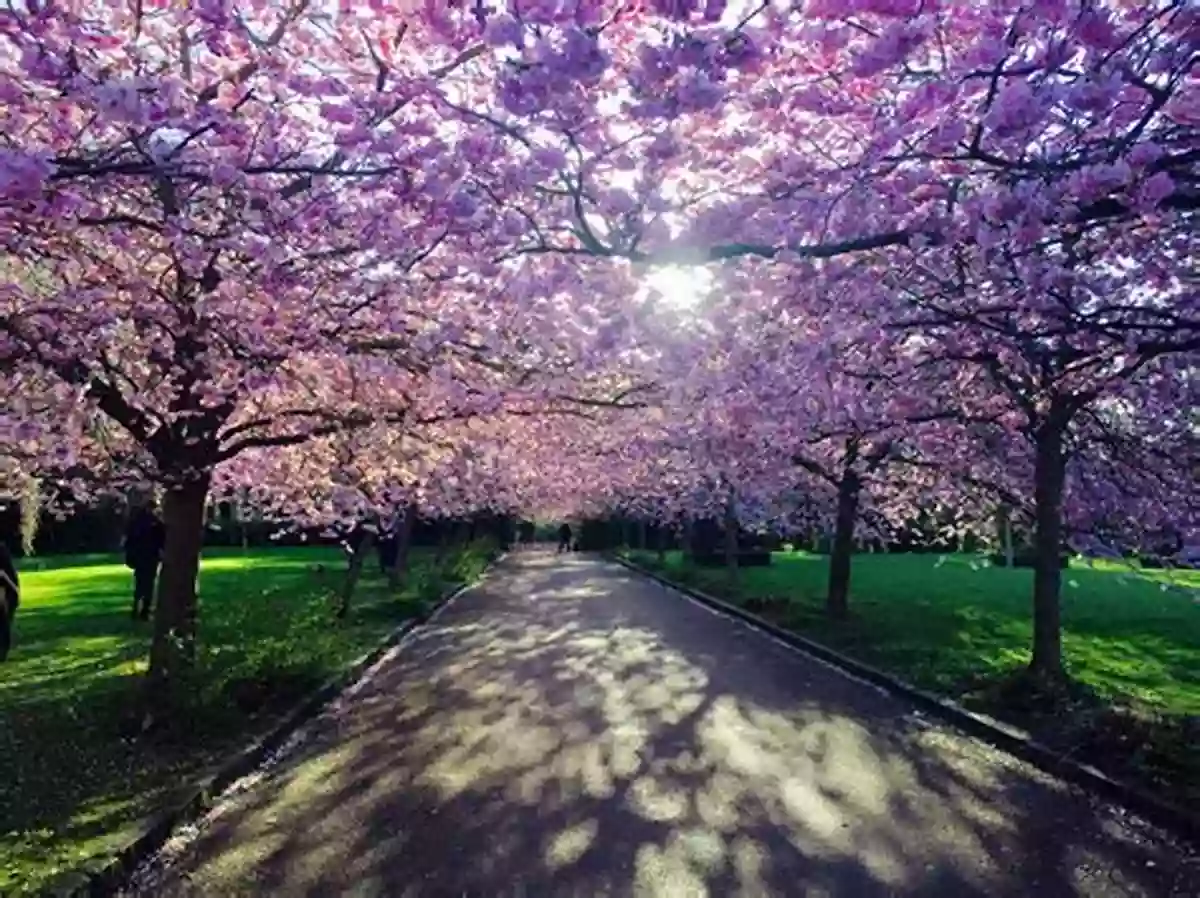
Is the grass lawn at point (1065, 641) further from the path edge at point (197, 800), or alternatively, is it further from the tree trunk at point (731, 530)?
the path edge at point (197, 800)

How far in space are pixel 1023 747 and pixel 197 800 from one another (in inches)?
237

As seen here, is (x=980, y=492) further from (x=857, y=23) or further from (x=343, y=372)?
(x=857, y=23)

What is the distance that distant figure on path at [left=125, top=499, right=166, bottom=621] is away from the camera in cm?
1975

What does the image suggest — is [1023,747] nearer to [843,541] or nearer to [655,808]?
[655,808]

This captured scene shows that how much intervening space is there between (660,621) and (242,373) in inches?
554

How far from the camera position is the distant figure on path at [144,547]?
19.8 m

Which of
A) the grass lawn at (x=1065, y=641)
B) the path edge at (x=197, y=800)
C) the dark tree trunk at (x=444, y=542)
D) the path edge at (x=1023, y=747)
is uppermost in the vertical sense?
the dark tree trunk at (x=444, y=542)

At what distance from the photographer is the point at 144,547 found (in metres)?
19.8

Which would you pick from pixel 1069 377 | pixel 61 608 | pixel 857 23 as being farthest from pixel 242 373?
pixel 61 608

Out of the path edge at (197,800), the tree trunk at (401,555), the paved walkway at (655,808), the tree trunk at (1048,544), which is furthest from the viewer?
the tree trunk at (401,555)

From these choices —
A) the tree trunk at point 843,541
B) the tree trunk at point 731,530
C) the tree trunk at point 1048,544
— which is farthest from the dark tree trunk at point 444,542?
the tree trunk at point 1048,544

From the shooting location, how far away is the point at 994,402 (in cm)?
1373

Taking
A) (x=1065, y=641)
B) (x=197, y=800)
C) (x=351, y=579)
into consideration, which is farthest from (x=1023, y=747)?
(x=351, y=579)

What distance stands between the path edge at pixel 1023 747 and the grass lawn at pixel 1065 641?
0.62ft
